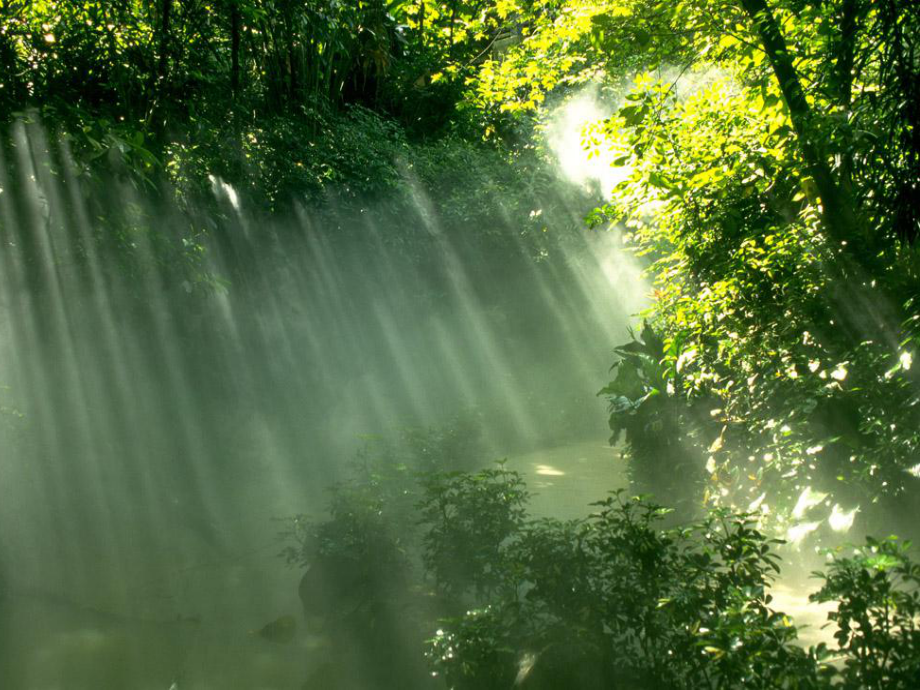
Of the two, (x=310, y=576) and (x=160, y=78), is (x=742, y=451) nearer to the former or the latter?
(x=310, y=576)

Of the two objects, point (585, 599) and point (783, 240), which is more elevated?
point (783, 240)

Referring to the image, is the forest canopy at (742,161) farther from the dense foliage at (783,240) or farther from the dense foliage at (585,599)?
the dense foliage at (585,599)

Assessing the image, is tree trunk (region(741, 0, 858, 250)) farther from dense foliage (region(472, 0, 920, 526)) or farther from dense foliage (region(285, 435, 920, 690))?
dense foliage (region(285, 435, 920, 690))

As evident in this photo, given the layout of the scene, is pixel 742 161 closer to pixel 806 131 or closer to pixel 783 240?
pixel 783 240

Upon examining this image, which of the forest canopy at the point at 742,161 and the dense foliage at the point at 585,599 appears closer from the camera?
the dense foliage at the point at 585,599

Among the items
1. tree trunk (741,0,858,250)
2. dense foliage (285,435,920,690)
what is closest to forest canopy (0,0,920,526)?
tree trunk (741,0,858,250)

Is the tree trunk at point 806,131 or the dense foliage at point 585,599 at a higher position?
the tree trunk at point 806,131

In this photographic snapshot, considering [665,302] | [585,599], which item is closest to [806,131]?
[665,302]

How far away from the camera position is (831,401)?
3.65 meters

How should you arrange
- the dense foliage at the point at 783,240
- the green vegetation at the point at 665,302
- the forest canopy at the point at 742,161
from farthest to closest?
the dense foliage at the point at 783,240
the forest canopy at the point at 742,161
the green vegetation at the point at 665,302

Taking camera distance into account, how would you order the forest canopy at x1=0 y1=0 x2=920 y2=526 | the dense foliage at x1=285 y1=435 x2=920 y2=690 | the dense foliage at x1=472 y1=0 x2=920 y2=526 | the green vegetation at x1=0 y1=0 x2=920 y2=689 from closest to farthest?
Answer: the dense foliage at x1=285 y1=435 x2=920 y2=690 < the green vegetation at x1=0 y1=0 x2=920 y2=689 < the forest canopy at x1=0 y1=0 x2=920 y2=526 < the dense foliage at x1=472 y1=0 x2=920 y2=526

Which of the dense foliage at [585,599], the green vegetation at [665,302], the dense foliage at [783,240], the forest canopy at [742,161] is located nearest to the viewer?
the dense foliage at [585,599]

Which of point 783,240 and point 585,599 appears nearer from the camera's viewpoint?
point 585,599

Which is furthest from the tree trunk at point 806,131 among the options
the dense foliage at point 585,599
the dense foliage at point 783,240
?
the dense foliage at point 585,599
